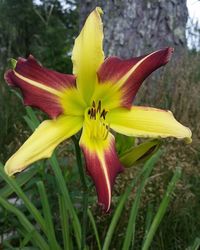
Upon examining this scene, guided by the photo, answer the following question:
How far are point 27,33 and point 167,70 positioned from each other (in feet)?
13.5

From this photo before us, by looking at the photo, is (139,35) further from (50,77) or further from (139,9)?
(50,77)

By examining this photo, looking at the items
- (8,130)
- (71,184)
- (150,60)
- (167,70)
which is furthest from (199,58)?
(150,60)

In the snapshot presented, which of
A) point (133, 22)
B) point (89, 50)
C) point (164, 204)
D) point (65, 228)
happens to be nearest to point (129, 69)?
point (89, 50)

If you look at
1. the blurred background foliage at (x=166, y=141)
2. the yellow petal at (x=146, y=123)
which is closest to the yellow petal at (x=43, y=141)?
the yellow petal at (x=146, y=123)

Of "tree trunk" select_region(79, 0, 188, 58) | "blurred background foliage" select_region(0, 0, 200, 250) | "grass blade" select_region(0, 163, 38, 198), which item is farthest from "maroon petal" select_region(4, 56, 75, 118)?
"tree trunk" select_region(79, 0, 188, 58)

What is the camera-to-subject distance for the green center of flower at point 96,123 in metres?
1.34

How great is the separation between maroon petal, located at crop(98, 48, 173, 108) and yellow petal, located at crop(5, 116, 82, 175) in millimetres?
133

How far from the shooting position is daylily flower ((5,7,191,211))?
4.18 feet

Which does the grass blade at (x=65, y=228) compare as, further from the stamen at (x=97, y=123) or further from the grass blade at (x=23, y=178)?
the stamen at (x=97, y=123)

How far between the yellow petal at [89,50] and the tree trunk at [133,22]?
2.84 m

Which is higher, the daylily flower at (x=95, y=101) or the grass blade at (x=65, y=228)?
the daylily flower at (x=95, y=101)

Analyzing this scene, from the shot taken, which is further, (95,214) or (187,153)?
(187,153)

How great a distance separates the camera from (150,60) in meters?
1.37

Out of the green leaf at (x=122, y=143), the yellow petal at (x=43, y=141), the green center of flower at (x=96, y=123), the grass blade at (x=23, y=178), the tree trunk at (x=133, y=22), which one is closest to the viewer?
the yellow petal at (x=43, y=141)
